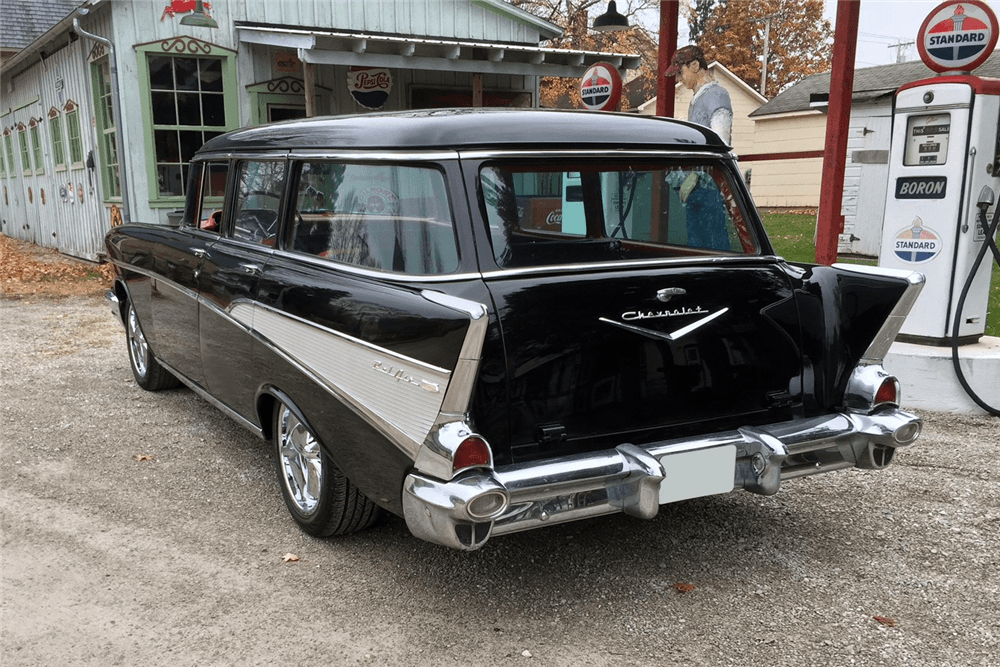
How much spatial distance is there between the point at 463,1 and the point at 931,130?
8853 mm

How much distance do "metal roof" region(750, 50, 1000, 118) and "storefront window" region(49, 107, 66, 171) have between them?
12.5 metres

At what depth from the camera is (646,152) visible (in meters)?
3.35

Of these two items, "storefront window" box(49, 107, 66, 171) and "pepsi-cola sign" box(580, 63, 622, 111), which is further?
"storefront window" box(49, 107, 66, 171)

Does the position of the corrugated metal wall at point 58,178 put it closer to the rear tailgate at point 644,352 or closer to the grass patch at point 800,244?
the grass patch at point 800,244

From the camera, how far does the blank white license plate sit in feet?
9.78

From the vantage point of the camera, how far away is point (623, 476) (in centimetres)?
286

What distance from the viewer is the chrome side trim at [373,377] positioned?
2736mm

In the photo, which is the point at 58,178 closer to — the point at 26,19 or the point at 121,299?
the point at 26,19

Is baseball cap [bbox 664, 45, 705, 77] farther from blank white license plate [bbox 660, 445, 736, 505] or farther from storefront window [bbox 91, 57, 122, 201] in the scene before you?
storefront window [bbox 91, 57, 122, 201]

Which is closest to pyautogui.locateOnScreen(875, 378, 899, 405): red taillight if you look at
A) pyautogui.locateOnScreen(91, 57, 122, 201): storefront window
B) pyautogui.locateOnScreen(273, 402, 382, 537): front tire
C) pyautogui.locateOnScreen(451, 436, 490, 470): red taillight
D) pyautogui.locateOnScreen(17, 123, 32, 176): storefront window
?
pyautogui.locateOnScreen(451, 436, 490, 470): red taillight

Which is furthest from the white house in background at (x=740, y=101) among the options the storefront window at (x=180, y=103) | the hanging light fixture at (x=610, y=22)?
the storefront window at (x=180, y=103)

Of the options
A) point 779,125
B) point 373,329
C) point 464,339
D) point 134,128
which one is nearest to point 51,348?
point 134,128

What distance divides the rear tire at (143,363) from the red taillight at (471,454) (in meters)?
3.70

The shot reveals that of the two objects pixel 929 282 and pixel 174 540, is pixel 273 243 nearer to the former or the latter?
pixel 174 540
